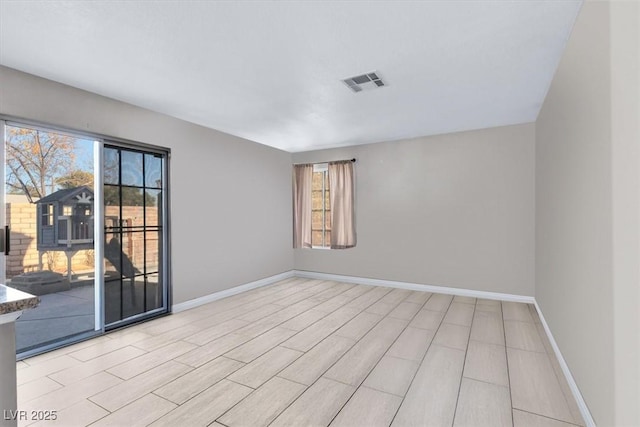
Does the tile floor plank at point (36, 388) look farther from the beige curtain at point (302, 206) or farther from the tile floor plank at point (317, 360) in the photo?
the beige curtain at point (302, 206)

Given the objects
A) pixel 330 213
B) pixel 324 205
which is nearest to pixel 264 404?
pixel 330 213

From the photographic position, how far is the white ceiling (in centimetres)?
183

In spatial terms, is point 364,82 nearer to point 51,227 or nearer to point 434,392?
point 434,392

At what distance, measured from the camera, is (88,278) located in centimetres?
535

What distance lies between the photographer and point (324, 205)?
19.0 ft

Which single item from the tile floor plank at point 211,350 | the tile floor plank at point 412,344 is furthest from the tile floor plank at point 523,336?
the tile floor plank at point 211,350

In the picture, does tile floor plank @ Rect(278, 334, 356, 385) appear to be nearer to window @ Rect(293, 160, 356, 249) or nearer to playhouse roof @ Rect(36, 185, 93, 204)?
window @ Rect(293, 160, 356, 249)

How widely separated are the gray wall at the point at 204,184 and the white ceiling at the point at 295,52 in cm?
20

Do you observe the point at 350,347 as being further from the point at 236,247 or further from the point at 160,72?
the point at 160,72

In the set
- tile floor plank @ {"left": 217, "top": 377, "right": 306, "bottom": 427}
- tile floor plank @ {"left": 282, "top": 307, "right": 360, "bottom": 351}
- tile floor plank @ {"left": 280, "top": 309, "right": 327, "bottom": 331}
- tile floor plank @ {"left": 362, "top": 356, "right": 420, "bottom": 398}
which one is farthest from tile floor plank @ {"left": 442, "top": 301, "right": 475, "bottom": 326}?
tile floor plank @ {"left": 217, "top": 377, "right": 306, "bottom": 427}

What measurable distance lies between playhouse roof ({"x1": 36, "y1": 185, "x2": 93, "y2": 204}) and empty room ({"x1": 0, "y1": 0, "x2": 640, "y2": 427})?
0.02m

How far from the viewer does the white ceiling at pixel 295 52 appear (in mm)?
1835

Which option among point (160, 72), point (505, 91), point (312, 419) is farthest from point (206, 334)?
point (505, 91)

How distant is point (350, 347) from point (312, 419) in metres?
1.04
